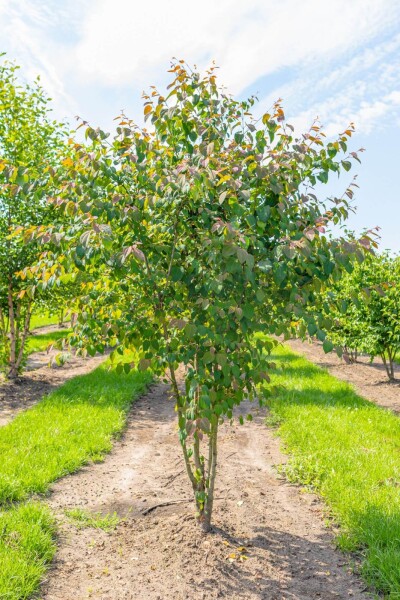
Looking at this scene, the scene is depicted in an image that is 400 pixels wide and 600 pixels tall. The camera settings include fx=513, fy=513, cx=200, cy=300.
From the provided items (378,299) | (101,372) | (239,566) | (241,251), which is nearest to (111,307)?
(241,251)

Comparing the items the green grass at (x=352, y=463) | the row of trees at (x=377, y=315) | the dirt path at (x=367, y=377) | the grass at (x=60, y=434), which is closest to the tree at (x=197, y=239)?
the green grass at (x=352, y=463)

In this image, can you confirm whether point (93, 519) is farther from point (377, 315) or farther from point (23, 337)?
point (377, 315)

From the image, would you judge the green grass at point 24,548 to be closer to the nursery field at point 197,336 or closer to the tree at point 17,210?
the nursery field at point 197,336

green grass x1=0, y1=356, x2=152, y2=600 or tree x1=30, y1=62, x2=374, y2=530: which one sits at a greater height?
tree x1=30, y1=62, x2=374, y2=530

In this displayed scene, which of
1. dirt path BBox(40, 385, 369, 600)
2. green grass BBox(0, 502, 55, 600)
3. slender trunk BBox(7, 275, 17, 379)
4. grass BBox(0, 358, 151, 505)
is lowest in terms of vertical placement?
dirt path BBox(40, 385, 369, 600)

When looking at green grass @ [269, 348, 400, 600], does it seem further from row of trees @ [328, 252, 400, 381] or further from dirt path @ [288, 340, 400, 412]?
row of trees @ [328, 252, 400, 381]

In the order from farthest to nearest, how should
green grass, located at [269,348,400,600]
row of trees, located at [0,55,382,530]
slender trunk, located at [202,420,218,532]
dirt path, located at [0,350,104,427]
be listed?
1. dirt path, located at [0,350,104,427]
2. slender trunk, located at [202,420,218,532]
3. green grass, located at [269,348,400,600]
4. row of trees, located at [0,55,382,530]

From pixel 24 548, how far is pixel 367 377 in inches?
417

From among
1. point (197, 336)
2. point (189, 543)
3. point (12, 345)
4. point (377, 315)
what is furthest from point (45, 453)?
point (377, 315)

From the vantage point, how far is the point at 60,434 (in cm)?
667

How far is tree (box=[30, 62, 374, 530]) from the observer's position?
324 cm

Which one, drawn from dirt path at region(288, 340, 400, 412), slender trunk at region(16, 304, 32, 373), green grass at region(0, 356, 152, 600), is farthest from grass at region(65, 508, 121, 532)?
slender trunk at region(16, 304, 32, 373)

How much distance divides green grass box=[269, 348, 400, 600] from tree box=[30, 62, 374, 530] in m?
0.86

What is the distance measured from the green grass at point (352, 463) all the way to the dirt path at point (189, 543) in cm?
19
